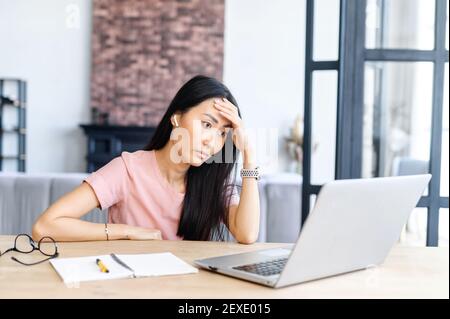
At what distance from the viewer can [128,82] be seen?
692 centimetres

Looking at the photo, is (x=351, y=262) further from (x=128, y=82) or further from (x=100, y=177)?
(x=128, y=82)

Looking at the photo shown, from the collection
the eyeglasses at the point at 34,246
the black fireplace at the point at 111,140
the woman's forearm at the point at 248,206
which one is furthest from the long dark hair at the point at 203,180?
the black fireplace at the point at 111,140

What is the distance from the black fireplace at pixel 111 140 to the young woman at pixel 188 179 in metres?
4.83

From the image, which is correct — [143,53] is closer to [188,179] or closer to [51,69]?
[51,69]

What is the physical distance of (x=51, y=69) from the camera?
707 centimetres

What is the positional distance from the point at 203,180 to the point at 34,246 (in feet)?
2.05

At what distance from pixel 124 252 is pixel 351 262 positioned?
0.56 m

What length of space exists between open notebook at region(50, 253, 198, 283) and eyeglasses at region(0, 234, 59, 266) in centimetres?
10

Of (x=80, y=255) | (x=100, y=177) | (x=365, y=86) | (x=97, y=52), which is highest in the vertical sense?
(x=97, y=52)

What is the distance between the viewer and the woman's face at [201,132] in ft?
5.62

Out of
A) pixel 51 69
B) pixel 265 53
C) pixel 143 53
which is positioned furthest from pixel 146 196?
pixel 51 69
